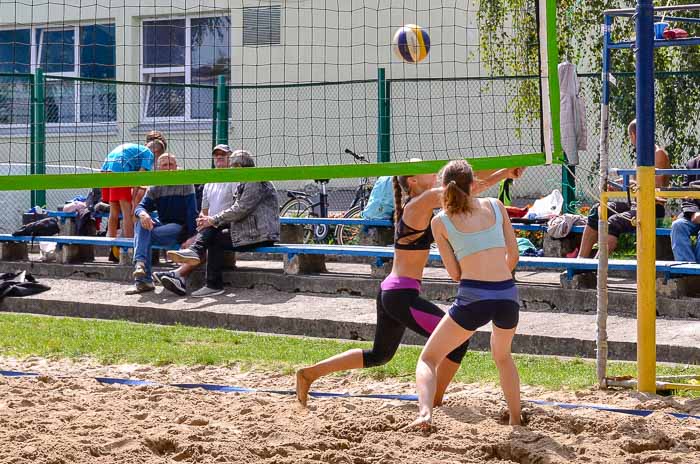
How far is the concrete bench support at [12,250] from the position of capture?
14359 mm

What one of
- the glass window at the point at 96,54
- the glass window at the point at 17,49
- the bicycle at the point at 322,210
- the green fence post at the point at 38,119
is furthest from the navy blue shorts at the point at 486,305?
the glass window at the point at 17,49

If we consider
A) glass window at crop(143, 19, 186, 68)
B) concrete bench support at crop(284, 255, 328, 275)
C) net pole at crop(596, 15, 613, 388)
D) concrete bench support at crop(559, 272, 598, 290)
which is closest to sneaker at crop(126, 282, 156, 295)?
concrete bench support at crop(284, 255, 328, 275)

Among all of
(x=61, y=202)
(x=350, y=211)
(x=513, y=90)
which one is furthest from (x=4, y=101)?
(x=513, y=90)

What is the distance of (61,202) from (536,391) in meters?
11.5

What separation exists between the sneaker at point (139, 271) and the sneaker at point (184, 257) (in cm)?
51

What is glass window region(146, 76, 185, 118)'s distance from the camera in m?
15.8

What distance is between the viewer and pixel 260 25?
17.0 metres

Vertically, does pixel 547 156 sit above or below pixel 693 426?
above

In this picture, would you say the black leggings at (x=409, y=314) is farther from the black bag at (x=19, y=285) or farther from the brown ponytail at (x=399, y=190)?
the black bag at (x=19, y=285)

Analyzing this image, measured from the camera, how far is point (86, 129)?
18.0 metres

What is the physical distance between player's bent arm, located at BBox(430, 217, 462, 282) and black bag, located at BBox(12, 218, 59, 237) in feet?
29.9

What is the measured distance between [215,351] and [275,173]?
103 inches

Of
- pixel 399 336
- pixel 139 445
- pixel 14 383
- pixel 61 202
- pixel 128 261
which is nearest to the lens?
pixel 139 445

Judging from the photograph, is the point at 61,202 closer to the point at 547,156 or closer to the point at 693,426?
the point at 547,156
